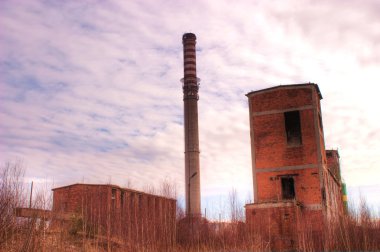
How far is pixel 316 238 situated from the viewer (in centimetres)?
1697

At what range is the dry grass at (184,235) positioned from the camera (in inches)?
335

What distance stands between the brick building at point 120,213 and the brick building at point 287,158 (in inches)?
199

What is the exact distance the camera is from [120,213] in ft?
50.3

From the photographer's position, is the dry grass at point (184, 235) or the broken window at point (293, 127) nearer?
the dry grass at point (184, 235)

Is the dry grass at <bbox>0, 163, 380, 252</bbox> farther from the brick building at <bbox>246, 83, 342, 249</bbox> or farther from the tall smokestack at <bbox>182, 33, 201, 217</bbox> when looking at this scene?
the tall smokestack at <bbox>182, 33, 201, 217</bbox>

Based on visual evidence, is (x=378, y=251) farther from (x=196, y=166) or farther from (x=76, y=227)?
(x=196, y=166)

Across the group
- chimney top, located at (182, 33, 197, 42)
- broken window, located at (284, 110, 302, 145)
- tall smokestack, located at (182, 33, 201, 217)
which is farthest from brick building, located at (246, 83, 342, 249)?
chimney top, located at (182, 33, 197, 42)

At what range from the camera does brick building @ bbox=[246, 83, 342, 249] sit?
18812 mm

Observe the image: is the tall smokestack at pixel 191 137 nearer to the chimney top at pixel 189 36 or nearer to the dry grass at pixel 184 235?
the chimney top at pixel 189 36

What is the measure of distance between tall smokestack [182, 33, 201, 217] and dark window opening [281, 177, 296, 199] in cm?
864

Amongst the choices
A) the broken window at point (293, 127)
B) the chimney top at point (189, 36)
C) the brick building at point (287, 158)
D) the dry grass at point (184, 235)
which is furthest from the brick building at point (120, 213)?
the chimney top at point (189, 36)

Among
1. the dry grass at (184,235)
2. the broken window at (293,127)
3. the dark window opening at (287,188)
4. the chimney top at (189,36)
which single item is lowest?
the dry grass at (184,235)

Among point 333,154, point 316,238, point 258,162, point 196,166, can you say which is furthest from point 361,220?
point 333,154

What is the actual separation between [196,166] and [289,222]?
37.4 feet
